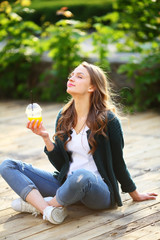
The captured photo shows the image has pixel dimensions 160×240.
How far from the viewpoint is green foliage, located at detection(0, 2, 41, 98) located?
729 centimetres

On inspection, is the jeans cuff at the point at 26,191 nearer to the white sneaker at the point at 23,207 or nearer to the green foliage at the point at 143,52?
the white sneaker at the point at 23,207

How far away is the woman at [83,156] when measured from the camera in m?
2.75

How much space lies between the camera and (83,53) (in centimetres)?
689

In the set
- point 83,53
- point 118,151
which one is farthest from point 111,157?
point 83,53

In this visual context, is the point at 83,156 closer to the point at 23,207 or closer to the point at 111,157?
the point at 111,157

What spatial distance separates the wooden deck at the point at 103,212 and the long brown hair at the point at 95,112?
1.33ft

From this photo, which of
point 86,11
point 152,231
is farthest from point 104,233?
point 86,11

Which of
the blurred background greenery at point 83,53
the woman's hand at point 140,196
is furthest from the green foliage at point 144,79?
the woman's hand at point 140,196

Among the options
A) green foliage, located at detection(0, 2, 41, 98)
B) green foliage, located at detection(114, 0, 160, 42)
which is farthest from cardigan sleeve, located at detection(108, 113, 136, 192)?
green foliage, located at detection(0, 2, 41, 98)

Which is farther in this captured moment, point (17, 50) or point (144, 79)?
point (17, 50)

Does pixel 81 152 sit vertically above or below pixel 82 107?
below

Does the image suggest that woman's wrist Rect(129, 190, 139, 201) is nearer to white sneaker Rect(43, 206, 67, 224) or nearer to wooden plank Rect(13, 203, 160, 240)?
wooden plank Rect(13, 203, 160, 240)

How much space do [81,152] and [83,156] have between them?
3 centimetres

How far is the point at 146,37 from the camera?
6426 millimetres
